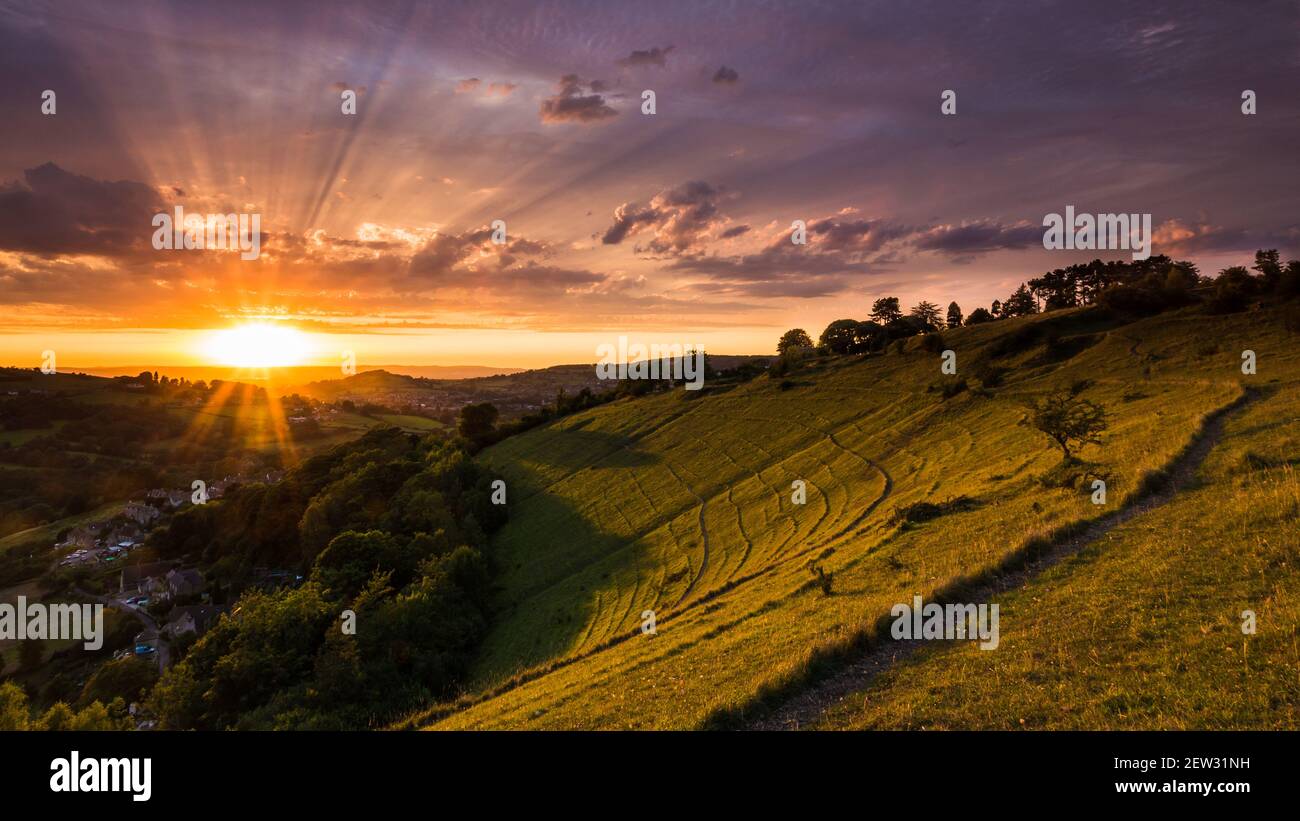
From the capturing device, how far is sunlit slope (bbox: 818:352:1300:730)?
1027 cm

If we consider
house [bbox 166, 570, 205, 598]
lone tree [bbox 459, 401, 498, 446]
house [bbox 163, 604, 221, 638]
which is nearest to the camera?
house [bbox 163, 604, 221, 638]

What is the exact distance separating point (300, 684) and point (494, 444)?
→ 92.2 meters

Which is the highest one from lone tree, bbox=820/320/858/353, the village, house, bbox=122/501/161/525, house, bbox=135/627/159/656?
lone tree, bbox=820/320/858/353

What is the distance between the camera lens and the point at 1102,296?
9469cm


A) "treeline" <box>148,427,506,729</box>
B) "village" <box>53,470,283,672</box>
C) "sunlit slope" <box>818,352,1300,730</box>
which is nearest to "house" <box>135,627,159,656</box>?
"village" <box>53,470,283,672</box>

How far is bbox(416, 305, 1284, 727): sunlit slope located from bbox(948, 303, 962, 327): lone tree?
159 feet

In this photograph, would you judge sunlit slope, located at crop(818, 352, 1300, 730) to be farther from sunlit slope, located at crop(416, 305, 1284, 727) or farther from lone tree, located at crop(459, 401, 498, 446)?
lone tree, located at crop(459, 401, 498, 446)

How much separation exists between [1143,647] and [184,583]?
13092 centimetres

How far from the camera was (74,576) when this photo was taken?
110m

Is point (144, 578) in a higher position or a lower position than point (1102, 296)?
lower

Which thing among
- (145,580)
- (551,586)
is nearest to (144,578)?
(145,580)

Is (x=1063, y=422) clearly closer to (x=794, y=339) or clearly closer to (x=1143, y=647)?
(x=1143, y=647)
